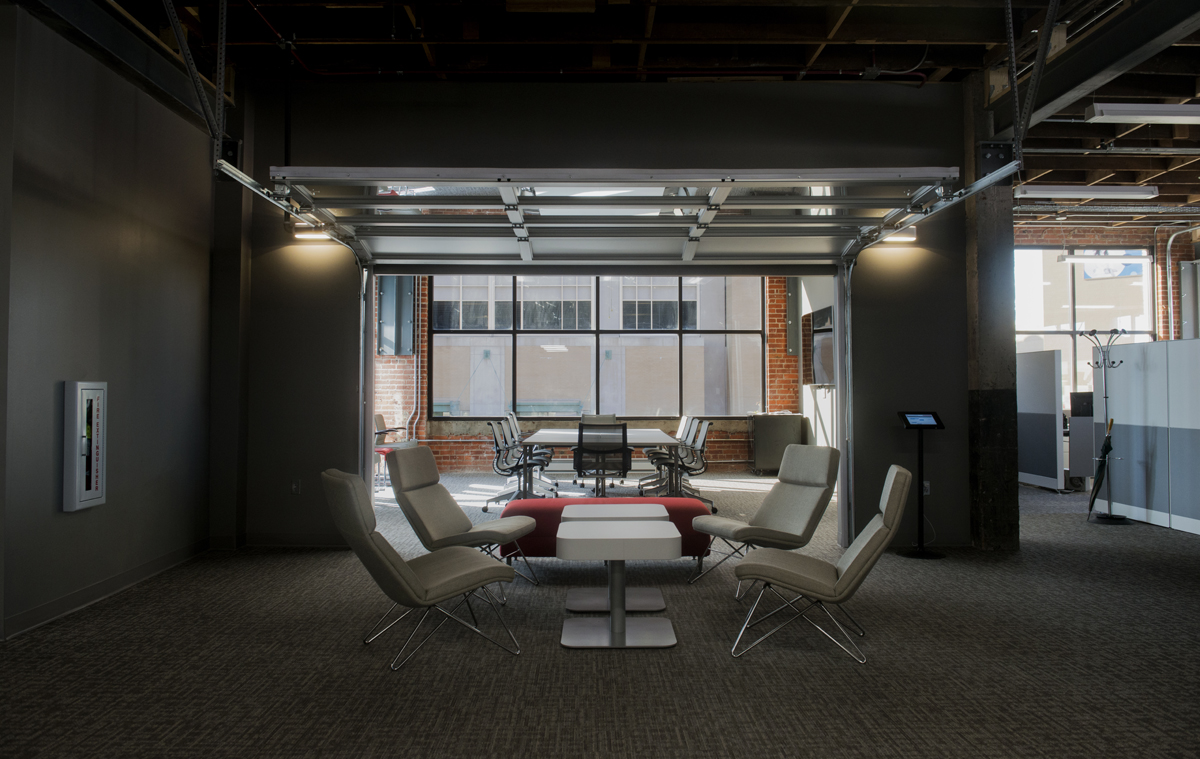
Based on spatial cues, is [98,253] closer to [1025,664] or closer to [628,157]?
[628,157]

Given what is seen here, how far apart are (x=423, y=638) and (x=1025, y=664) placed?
3.18 metres

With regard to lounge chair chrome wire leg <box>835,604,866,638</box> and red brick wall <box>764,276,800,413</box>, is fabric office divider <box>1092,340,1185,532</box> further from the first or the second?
lounge chair chrome wire leg <box>835,604,866,638</box>

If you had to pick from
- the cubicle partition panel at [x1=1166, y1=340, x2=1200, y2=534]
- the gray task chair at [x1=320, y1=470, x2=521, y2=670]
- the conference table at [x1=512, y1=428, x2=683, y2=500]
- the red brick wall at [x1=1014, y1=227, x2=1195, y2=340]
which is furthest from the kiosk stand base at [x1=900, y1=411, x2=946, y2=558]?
the red brick wall at [x1=1014, y1=227, x2=1195, y2=340]

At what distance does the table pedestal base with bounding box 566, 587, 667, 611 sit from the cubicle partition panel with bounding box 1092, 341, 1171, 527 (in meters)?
5.87

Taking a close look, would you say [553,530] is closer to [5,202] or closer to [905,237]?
[5,202]

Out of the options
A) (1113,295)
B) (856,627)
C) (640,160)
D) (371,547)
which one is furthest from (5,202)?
(1113,295)

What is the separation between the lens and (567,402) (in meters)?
11.5

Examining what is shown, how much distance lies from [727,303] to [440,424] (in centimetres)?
534

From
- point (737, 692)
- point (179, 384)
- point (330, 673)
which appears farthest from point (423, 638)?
point (179, 384)

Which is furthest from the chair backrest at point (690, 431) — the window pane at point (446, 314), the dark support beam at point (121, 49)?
the dark support beam at point (121, 49)

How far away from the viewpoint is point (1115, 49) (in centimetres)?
419

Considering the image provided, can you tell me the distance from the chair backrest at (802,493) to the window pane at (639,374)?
639 centimetres

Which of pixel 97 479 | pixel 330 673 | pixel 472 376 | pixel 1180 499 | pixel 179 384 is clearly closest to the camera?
pixel 330 673

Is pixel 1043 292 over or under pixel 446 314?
over
